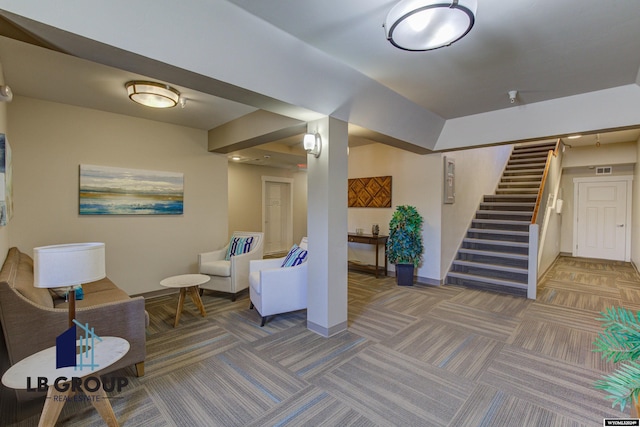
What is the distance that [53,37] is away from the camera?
1593 millimetres

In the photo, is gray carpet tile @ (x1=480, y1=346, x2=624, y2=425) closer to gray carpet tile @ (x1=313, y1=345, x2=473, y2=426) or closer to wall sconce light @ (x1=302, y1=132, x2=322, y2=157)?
gray carpet tile @ (x1=313, y1=345, x2=473, y2=426)

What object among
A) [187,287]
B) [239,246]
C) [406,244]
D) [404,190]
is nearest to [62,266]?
[187,287]

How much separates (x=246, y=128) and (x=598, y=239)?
8.58 meters

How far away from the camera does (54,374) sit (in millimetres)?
1463

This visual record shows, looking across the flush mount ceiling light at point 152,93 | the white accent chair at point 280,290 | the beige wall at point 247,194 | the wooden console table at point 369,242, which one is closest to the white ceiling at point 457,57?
the flush mount ceiling light at point 152,93

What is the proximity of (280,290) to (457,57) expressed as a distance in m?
2.87

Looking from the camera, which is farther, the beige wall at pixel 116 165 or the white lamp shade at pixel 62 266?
the beige wall at pixel 116 165

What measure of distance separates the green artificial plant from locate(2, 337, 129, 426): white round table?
158 inches

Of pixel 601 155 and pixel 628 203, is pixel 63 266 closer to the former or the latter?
pixel 601 155

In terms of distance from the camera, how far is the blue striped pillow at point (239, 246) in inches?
175

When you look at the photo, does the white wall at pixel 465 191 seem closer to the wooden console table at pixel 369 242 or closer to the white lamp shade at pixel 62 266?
the wooden console table at pixel 369 242

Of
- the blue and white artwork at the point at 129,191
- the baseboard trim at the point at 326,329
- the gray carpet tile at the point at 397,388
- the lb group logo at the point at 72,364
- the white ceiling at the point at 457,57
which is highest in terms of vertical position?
the white ceiling at the point at 457,57

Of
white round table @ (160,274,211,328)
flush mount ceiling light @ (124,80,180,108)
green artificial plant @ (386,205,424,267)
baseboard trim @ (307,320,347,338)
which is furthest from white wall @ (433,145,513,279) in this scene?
flush mount ceiling light @ (124,80,180,108)

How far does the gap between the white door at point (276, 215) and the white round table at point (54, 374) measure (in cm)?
605
